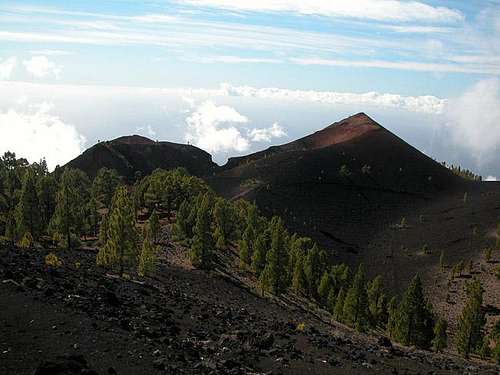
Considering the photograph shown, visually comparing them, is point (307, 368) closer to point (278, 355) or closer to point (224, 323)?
point (278, 355)

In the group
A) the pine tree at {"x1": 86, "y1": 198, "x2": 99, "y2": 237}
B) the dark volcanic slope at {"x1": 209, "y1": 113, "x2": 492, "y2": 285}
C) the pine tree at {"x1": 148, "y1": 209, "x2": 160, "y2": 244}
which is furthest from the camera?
the dark volcanic slope at {"x1": 209, "y1": 113, "x2": 492, "y2": 285}

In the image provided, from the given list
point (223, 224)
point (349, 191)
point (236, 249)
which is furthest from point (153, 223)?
point (349, 191)

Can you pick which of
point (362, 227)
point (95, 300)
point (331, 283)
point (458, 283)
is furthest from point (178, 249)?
point (362, 227)

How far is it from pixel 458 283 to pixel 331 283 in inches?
1537

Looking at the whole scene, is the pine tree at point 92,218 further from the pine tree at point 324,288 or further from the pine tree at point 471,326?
the pine tree at point 471,326

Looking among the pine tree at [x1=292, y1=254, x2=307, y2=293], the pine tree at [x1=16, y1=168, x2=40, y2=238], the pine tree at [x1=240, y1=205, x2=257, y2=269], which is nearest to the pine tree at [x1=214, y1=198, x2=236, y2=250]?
the pine tree at [x1=240, y1=205, x2=257, y2=269]

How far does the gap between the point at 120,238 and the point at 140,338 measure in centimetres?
2787

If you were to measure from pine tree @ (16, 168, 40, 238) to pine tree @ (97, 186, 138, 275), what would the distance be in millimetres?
20236

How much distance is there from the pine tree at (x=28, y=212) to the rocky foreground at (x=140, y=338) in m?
22.8

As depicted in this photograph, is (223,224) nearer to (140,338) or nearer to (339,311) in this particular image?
(339,311)

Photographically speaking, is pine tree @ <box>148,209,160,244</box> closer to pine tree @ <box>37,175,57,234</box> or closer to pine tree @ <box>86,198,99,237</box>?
pine tree @ <box>86,198,99,237</box>

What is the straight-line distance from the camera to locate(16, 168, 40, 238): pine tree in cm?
6456

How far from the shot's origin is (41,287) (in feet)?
96.5

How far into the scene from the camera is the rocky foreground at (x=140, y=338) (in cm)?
2100
